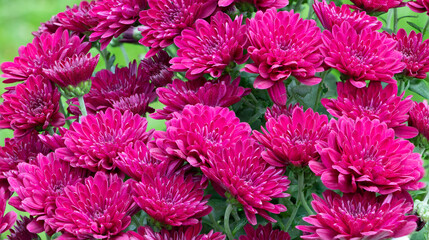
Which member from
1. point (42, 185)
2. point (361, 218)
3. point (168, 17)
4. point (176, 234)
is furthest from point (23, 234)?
point (361, 218)

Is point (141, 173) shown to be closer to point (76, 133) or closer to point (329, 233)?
point (76, 133)

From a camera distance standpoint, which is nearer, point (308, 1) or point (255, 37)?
point (255, 37)

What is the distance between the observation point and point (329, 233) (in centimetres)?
60

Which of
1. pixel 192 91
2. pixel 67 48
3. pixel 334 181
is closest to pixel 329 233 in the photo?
pixel 334 181

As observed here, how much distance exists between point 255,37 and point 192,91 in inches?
4.8

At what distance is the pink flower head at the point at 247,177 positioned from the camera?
25.0 inches

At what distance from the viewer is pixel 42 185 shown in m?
0.70

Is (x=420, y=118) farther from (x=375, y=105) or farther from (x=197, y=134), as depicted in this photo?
(x=197, y=134)

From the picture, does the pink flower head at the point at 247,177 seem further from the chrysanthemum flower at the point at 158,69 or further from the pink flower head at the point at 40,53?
the pink flower head at the point at 40,53

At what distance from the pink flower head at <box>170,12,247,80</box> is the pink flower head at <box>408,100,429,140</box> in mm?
241

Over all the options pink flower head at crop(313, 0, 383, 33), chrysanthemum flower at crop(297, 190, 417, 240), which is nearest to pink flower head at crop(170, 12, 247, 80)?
pink flower head at crop(313, 0, 383, 33)

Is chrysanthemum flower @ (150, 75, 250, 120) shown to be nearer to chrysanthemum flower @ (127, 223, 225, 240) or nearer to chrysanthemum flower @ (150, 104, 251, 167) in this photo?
chrysanthemum flower @ (150, 104, 251, 167)

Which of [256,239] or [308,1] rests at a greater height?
[308,1]

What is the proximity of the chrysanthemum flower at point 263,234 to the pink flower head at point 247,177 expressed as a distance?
91 millimetres
